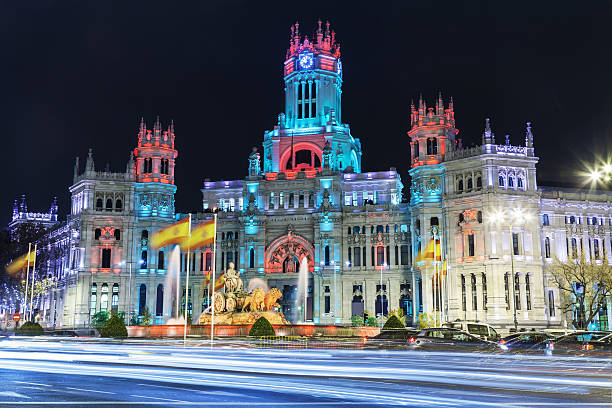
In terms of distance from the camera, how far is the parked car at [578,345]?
1227 inches

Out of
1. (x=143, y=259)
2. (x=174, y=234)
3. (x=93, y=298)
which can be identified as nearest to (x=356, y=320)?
(x=143, y=259)

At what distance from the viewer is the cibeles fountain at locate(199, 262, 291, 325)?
183 ft

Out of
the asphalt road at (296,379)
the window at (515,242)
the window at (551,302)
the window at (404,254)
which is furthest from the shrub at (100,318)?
the asphalt road at (296,379)

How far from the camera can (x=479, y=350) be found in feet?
110

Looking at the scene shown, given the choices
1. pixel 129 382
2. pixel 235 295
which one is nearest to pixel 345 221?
pixel 235 295

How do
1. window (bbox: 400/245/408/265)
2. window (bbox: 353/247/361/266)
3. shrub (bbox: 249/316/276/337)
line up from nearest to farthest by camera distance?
shrub (bbox: 249/316/276/337) → window (bbox: 400/245/408/265) → window (bbox: 353/247/361/266)

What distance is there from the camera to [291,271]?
105688 mm

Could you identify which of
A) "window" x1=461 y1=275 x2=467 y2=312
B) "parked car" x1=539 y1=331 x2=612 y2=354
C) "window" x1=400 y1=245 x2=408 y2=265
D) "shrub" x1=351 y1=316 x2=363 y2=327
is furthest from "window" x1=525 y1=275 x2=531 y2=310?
"parked car" x1=539 y1=331 x2=612 y2=354

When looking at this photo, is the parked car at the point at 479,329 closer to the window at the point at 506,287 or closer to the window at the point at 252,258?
the window at the point at 506,287

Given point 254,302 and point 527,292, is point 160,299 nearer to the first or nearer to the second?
point 254,302

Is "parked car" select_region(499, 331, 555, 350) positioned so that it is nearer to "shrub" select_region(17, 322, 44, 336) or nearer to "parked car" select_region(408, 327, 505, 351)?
"parked car" select_region(408, 327, 505, 351)

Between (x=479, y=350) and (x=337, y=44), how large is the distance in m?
99.9

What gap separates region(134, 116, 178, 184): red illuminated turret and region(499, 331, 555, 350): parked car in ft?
254

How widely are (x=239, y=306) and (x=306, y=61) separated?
7241 centimetres
